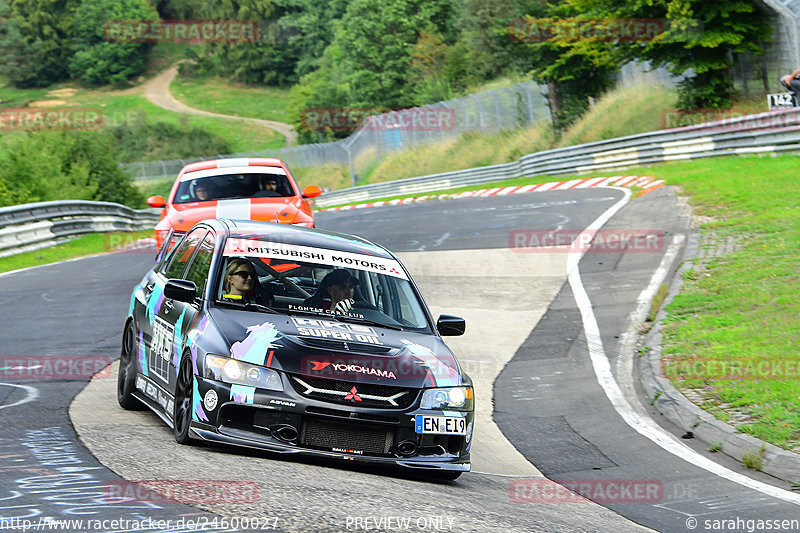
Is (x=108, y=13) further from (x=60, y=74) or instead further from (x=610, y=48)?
(x=610, y=48)

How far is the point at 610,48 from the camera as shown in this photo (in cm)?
3881

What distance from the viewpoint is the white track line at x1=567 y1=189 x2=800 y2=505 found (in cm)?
766

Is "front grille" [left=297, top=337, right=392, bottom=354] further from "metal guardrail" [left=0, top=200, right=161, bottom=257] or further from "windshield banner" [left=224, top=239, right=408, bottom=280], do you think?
"metal guardrail" [left=0, top=200, right=161, bottom=257]

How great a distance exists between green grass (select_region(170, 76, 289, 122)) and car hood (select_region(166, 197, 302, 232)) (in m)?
105

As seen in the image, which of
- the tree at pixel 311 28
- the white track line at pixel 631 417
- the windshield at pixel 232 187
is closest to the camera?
the white track line at pixel 631 417

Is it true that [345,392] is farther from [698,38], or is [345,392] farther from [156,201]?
[698,38]

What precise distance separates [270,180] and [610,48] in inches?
992

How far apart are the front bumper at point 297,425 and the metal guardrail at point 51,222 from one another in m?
17.7

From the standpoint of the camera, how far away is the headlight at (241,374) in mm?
6859

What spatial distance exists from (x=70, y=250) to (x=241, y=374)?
20548 mm

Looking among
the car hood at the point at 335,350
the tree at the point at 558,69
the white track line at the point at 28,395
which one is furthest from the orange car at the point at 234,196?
the tree at the point at 558,69

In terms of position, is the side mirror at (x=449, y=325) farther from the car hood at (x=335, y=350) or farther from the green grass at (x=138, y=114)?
the green grass at (x=138, y=114)

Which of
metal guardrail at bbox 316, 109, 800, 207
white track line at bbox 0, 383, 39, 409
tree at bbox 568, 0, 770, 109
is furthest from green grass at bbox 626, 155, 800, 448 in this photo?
tree at bbox 568, 0, 770, 109

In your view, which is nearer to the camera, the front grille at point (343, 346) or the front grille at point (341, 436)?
the front grille at point (341, 436)
